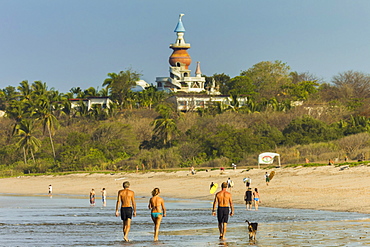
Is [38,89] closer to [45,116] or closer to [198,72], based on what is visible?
[45,116]

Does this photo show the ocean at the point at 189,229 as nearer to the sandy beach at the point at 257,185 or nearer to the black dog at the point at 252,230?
the black dog at the point at 252,230

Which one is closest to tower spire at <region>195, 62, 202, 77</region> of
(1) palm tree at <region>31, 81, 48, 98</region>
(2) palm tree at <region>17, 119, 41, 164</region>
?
(1) palm tree at <region>31, 81, 48, 98</region>

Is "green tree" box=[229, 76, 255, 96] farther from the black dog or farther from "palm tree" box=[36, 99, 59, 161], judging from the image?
the black dog

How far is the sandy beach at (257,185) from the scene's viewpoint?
3023cm

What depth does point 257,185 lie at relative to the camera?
4016 centimetres

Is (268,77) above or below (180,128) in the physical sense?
above

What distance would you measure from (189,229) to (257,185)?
68.4 feet

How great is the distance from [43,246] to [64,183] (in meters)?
43.2

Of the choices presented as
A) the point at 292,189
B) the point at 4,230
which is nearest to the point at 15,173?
the point at 292,189

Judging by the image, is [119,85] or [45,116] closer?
[45,116]

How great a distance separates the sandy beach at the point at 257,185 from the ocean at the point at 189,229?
3.65 m

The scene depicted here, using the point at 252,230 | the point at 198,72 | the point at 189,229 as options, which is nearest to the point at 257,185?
the point at 189,229

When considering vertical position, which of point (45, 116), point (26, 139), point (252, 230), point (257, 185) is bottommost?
point (252, 230)

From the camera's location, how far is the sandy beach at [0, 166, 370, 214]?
3023cm
